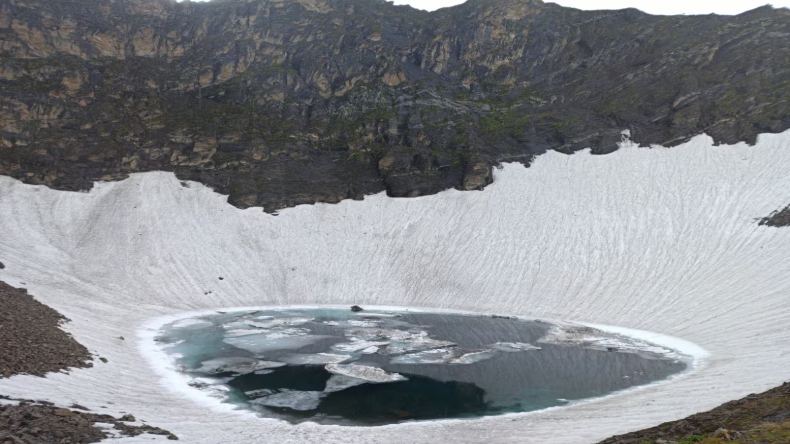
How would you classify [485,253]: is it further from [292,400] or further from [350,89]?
[350,89]

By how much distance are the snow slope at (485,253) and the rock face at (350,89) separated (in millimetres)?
5659

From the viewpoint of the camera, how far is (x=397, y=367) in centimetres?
3309

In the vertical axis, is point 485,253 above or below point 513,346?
above

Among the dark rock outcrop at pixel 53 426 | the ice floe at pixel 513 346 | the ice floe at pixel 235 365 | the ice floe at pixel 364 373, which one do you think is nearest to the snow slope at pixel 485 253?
the ice floe at pixel 235 365

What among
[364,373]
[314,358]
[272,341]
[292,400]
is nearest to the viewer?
[292,400]

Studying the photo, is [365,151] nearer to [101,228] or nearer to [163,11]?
[101,228]

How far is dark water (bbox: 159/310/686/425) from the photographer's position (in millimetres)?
25703

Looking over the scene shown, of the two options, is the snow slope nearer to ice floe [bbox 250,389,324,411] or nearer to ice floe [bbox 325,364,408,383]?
ice floe [bbox 250,389,324,411]

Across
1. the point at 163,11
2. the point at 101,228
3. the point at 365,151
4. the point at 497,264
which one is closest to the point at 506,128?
the point at 365,151

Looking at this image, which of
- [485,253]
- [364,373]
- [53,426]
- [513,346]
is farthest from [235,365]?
[485,253]

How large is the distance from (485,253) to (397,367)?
3643 cm

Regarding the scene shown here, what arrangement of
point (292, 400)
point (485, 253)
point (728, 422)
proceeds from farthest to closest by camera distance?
point (485, 253), point (292, 400), point (728, 422)

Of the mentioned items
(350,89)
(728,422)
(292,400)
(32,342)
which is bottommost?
(292,400)

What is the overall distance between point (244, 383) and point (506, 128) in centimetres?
7449
